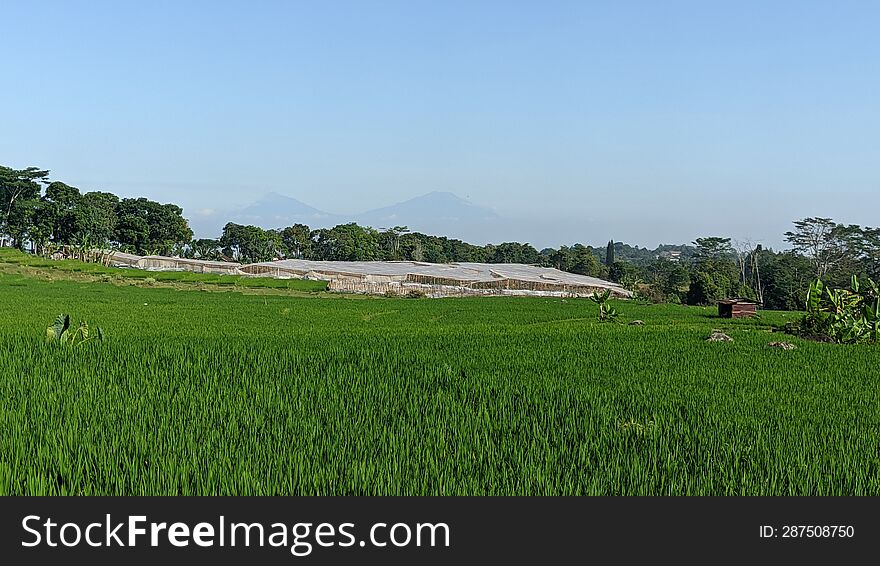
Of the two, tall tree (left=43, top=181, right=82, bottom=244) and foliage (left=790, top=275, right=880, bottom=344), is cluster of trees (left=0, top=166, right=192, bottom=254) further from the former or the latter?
foliage (left=790, top=275, right=880, bottom=344)

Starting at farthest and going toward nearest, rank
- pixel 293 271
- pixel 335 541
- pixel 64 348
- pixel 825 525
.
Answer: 1. pixel 293 271
2. pixel 64 348
3. pixel 825 525
4. pixel 335 541

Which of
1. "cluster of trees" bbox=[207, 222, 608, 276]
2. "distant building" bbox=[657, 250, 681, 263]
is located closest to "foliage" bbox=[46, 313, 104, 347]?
"cluster of trees" bbox=[207, 222, 608, 276]

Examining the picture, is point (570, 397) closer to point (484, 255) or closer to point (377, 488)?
point (377, 488)

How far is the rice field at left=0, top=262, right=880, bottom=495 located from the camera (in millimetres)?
3725

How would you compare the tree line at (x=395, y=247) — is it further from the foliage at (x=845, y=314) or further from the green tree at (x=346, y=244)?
the foliage at (x=845, y=314)

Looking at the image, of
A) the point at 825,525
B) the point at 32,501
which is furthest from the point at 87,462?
the point at 825,525

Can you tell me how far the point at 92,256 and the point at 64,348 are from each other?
49.4 meters

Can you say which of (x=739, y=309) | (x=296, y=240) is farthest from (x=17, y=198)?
(x=739, y=309)

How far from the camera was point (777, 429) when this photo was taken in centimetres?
507

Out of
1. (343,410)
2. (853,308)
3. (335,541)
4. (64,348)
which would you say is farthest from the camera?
(853,308)

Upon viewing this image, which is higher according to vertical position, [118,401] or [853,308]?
[853,308]

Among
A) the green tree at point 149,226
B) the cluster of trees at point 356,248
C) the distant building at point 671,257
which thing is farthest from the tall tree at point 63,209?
the distant building at point 671,257

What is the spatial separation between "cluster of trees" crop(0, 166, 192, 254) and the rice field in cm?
4908

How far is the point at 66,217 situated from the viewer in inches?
2162
